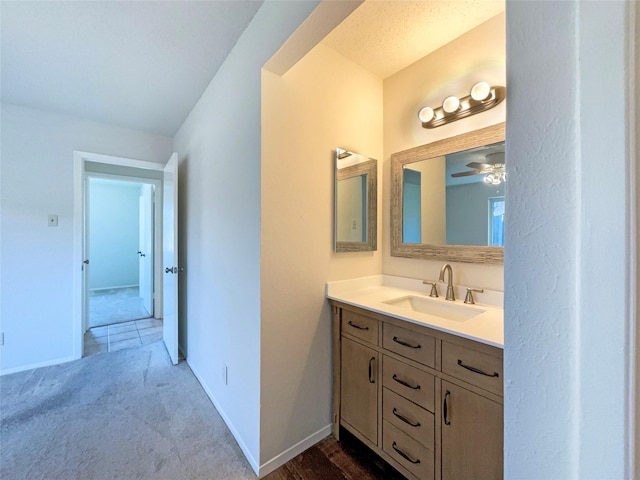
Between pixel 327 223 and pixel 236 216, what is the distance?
0.55 meters

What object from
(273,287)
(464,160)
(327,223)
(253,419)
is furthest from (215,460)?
(464,160)

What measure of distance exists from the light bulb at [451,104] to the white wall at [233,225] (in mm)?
986

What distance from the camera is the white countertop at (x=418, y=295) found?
1101 millimetres

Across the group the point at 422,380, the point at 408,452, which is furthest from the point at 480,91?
the point at 408,452

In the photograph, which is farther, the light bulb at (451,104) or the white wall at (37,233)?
the white wall at (37,233)

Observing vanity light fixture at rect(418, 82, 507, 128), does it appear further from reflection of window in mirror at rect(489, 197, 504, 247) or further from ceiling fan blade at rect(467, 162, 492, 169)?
reflection of window in mirror at rect(489, 197, 504, 247)

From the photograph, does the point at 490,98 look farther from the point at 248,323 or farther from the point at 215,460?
the point at 215,460

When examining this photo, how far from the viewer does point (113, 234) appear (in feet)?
20.3

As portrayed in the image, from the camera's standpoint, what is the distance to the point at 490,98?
147 cm

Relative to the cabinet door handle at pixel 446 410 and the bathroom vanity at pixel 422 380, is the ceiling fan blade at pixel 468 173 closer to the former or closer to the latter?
the bathroom vanity at pixel 422 380

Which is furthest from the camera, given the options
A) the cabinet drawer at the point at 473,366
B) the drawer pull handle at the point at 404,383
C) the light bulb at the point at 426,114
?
the light bulb at the point at 426,114

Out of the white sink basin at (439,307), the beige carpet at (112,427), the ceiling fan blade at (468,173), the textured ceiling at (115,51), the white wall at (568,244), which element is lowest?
the beige carpet at (112,427)

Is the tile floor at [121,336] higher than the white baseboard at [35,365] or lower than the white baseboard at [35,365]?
lower

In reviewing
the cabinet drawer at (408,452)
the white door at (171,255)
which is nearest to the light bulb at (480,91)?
the cabinet drawer at (408,452)
